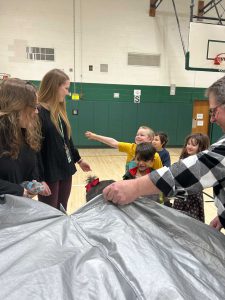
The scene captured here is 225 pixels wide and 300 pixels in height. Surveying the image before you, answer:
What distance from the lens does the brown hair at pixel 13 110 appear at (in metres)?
1.40

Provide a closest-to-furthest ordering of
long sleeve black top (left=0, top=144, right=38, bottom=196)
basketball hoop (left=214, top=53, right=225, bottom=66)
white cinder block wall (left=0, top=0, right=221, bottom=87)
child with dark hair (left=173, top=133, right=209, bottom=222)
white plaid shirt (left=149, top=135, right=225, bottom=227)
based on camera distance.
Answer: white plaid shirt (left=149, top=135, right=225, bottom=227), long sleeve black top (left=0, top=144, right=38, bottom=196), child with dark hair (left=173, top=133, right=209, bottom=222), basketball hoop (left=214, top=53, right=225, bottom=66), white cinder block wall (left=0, top=0, right=221, bottom=87)

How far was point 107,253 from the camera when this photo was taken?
2.78 feet

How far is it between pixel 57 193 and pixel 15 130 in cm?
83

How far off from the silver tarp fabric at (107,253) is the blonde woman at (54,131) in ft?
2.80

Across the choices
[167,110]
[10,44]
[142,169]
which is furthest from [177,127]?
[142,169]

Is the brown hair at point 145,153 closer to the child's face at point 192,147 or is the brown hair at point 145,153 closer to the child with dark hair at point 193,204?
the child with dark hair at point 193,204

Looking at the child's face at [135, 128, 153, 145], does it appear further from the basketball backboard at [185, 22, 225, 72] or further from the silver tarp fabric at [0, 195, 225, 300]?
the basketball backboard at [185, 22, 225, 72]

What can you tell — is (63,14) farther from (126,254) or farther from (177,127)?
(126,254)

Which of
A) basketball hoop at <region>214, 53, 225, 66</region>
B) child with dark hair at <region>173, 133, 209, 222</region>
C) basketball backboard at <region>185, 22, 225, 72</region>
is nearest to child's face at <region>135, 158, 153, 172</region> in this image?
child with dark hair at <region>173, 133, 209, 222</region>

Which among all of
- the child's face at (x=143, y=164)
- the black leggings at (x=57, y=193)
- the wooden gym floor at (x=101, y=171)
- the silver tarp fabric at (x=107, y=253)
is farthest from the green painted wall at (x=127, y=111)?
the silver tarp fabric at (x=107, y=253)

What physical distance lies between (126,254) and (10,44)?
7230mm

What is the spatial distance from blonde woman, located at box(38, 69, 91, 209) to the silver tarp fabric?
85cm

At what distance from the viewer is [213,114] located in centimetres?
106

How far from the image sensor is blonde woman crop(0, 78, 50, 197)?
4.60 ft
